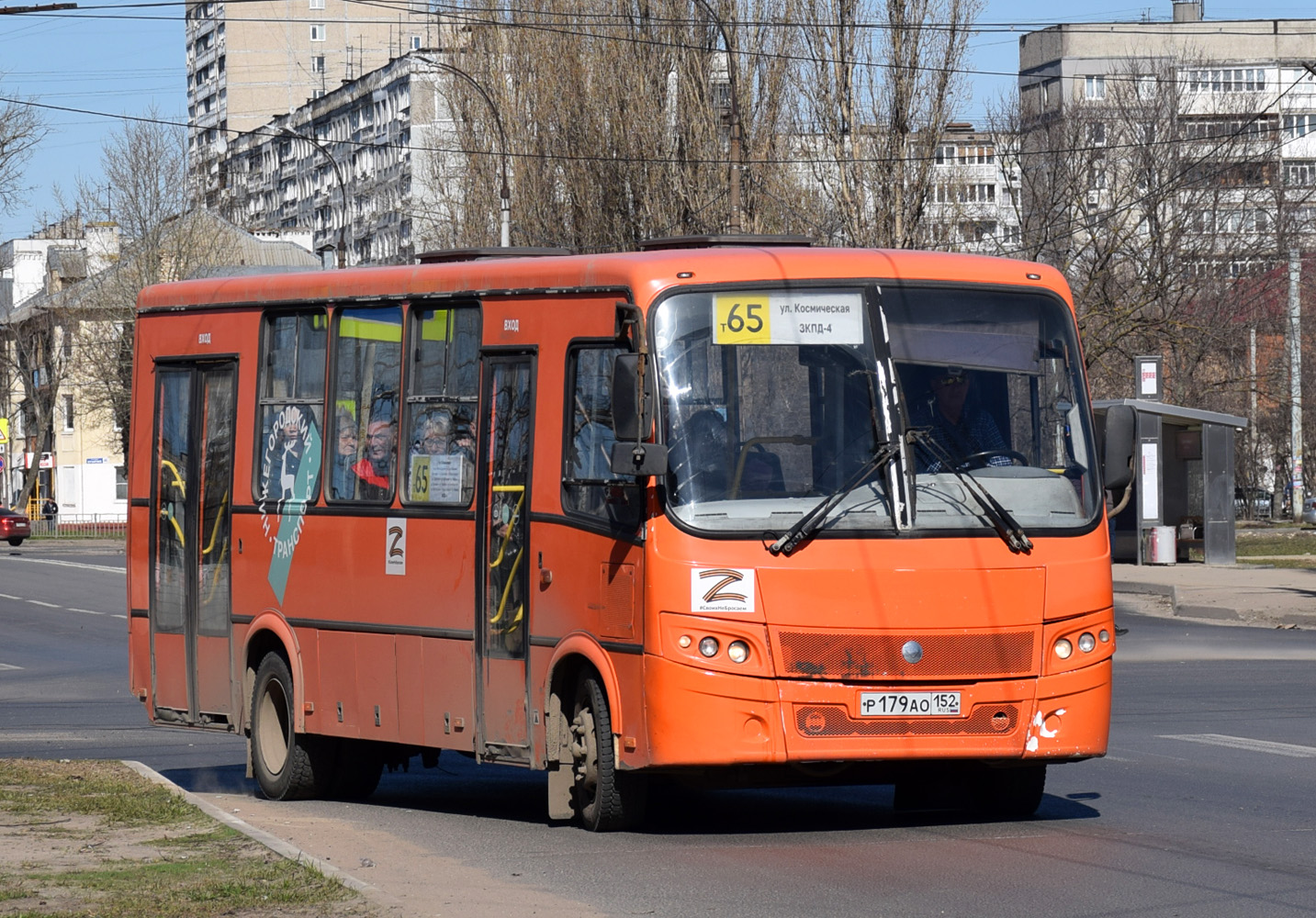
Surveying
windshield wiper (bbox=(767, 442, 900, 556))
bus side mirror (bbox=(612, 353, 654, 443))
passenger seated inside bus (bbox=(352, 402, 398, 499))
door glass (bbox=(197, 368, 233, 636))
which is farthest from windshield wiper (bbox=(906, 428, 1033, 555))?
door glass (bbox=(197, 368, 233, 636))

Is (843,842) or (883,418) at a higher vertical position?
(883,418)

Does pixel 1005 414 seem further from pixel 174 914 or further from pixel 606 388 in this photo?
pixel 174 914

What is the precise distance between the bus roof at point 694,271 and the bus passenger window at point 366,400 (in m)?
0.23

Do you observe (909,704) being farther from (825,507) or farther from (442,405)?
(442,405)

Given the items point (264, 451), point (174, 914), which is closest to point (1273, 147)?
point (264, 451)

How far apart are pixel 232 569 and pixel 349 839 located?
3.13 m

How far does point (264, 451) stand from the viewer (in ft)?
40.8

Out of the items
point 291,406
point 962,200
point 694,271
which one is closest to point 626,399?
point 694,271

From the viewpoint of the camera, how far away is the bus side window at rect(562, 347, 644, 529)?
960 centimetres

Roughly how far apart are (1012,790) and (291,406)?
15.5 feet

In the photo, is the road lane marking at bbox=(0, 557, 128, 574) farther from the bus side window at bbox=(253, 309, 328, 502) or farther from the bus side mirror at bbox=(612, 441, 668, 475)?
the bus side mirror at bbox=(612, 441, 668, 475)

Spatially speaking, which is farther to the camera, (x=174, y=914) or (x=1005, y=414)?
(x=1005, y=414)

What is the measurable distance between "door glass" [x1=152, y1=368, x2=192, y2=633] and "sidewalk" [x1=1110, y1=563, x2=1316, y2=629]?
1768cm

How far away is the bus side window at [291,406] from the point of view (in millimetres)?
11984
